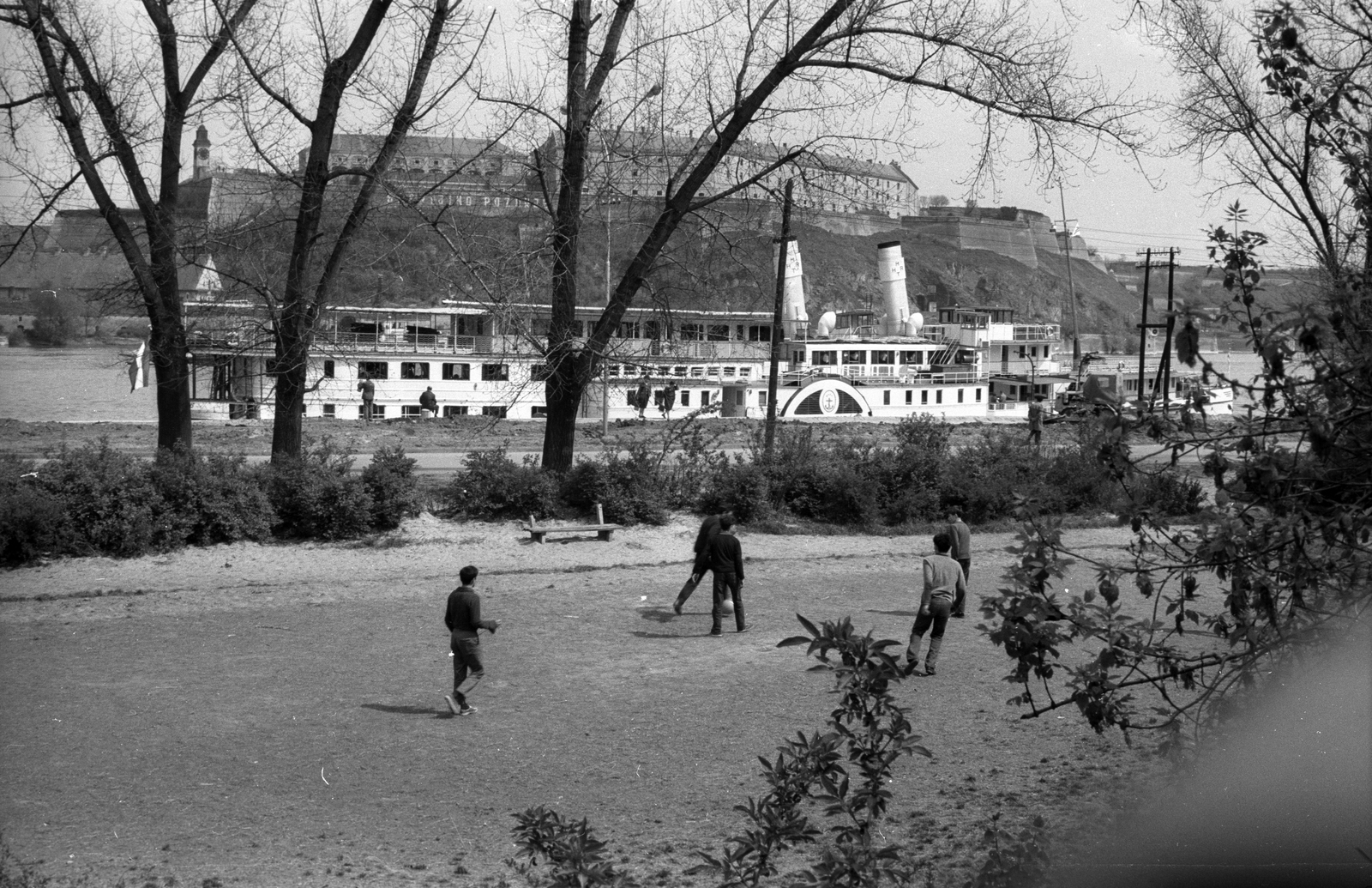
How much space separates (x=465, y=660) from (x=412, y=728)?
2.10ft

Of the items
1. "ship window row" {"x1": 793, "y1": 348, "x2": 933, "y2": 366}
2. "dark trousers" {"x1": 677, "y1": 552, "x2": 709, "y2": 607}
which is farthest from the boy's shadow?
"ship window row" {"x1": 793, "y1": 348, "x2": 933, "y2": 366}

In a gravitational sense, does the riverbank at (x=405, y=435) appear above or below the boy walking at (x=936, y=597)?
above

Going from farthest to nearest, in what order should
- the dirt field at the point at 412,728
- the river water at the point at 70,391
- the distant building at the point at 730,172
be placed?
the river water at the point at 70,391
the distant building at the point at 730,172
the dirt field at the point at 412,728

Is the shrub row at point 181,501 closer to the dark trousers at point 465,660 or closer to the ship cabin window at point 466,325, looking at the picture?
the dark trousers at point 465,660

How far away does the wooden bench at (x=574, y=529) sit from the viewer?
58.7 feet

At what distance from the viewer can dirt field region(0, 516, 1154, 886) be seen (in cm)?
737

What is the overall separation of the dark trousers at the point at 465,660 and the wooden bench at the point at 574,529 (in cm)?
786

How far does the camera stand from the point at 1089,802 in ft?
26.0

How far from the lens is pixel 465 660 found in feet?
32.2

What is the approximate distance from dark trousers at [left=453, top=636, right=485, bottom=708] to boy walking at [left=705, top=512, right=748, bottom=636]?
326 centimetres

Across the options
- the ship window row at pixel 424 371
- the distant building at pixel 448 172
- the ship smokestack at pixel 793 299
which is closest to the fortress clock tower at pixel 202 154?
the distant building at pixel 448 172

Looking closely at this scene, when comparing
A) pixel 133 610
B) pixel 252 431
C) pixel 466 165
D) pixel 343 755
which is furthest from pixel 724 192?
pixel 252 431

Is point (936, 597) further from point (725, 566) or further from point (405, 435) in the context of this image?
point (405, 435)

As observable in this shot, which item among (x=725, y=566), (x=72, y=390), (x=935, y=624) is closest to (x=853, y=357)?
(x=725, y=566)
